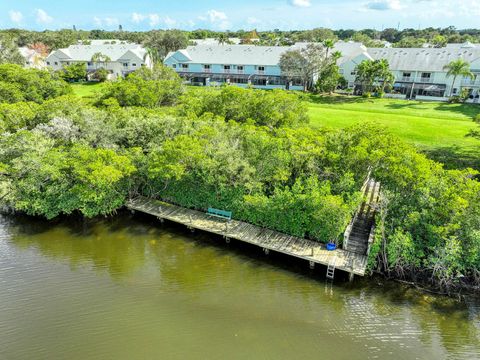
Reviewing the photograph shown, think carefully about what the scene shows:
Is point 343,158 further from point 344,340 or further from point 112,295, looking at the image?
point 112,295

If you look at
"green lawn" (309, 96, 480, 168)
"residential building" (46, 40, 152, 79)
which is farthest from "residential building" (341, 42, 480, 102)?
"residential building" (46, 40, 152, 79)

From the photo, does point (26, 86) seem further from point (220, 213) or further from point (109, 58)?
point (220, 213)

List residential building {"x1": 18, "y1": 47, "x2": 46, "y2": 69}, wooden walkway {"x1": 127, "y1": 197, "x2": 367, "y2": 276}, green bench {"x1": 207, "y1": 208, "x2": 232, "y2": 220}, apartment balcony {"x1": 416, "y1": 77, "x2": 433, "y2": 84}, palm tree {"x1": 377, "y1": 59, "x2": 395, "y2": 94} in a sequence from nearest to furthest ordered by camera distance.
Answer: wooden walkway {"x1": 127, "y1": 197, "x2": 367, "y2": 276} < green bench {"x1": 207, "y1": 208, "x2": 232, "y2": 220} < palm tree {"x1": 377, "y1": 59, "x2": 395, "y2": 94} < apartment balcony {"x1": 416, "y1": 77, "x2": 433, "y2": 84} < residential building {"x1": 18, "y1": 47, "x2": 46, "y2": 69}

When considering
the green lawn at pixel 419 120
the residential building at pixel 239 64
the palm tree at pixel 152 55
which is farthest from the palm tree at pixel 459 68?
the palm tree at pixel 152 55

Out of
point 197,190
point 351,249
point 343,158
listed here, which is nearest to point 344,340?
point 351,249

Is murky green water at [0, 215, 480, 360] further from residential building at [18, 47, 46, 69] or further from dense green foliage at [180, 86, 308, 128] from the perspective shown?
residential building at [18, 47, 46, 69]
